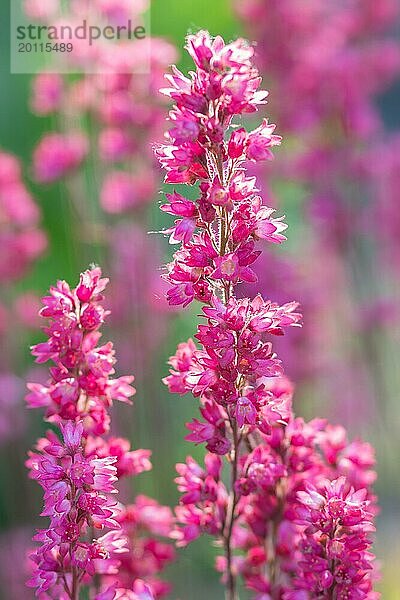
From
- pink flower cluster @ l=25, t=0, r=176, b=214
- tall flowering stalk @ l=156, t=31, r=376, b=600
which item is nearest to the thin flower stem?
tall flowering stalk @ l=156, t=31, r=376, b=600

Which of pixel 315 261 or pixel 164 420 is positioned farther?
pixel 315 261

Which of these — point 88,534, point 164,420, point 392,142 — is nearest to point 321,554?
point 88,534

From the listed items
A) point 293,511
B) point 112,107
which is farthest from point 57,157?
point 293,511

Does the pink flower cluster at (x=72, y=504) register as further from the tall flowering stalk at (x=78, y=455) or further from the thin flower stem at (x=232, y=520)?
the thin flower stem at (x=232, y=520)

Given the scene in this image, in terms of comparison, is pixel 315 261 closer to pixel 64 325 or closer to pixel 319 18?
pixel 319 18

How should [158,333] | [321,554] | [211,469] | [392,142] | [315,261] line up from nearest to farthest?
[321,554] → [211,469] → [158,333] → [392,142] → [315,261]

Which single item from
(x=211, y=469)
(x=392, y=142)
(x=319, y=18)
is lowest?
(x=211, y=469)
